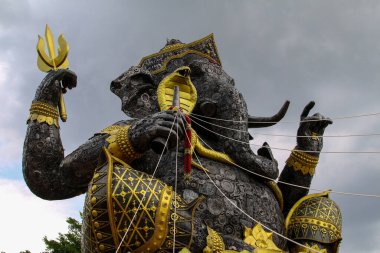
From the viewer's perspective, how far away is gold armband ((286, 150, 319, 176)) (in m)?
5.04

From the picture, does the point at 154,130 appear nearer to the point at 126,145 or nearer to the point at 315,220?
the point at 126,145

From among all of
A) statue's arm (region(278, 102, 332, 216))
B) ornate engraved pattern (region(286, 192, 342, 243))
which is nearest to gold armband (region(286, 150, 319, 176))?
statue's arm (region(278, 102, 332, 216))

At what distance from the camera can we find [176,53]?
514cm

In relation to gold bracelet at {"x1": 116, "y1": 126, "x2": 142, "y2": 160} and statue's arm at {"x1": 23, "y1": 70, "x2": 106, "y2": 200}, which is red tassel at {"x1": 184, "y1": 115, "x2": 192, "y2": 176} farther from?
statue's arm at {"x1": 23, "y1": 70, "x2": 106, "y2": 200}

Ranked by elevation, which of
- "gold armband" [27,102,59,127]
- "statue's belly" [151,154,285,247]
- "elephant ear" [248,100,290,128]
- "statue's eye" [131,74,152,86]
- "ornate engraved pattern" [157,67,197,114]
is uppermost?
"elephant ear" [248,100,290,128]

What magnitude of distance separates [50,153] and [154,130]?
1048 mm

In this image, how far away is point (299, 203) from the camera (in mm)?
5016

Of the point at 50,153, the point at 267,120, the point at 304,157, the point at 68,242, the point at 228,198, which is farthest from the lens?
the point at 68,242

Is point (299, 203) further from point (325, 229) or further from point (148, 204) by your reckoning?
point (148, 204)

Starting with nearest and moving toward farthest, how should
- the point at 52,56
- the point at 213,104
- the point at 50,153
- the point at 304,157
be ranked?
1. the point at 50,153
2. the point at 213,104
3. the point at 52,56
4. the point at 304,157

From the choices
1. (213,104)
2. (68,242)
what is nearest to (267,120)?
(213,104)

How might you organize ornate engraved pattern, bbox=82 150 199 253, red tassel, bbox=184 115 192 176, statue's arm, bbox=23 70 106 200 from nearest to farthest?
ornate engraved pattern, bbox=82 150 199 253 < red tassel, bbox=184 115 192 176 < statue's arm, bbox=23 70 106 200

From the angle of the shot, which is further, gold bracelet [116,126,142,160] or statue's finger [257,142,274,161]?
statue's finger [257,142,274,161]

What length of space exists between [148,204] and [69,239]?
27.6ft
